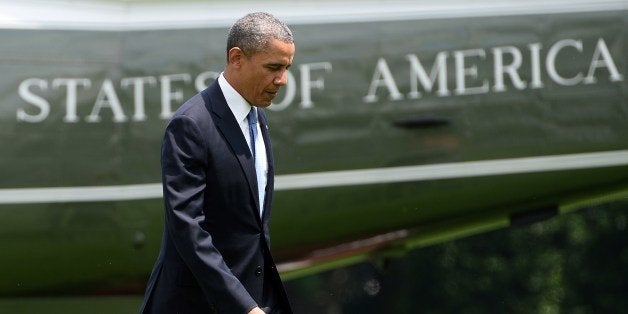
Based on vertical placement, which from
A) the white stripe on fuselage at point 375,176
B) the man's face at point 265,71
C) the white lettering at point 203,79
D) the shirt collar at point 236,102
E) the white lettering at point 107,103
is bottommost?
the white stripe on fuselage at point 375,176

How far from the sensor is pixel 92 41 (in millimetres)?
6977

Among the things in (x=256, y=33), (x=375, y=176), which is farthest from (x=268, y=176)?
(x=375, y=176)

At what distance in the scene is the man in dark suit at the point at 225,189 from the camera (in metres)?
4.53

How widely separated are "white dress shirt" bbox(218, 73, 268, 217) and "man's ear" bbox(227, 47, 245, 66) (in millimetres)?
100

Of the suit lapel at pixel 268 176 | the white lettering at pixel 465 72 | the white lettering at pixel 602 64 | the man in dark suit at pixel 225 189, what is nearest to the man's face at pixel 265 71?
the man in dark suit at pixel 225 189

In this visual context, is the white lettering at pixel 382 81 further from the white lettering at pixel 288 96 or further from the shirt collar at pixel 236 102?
the shirt collar at pixel 236 102

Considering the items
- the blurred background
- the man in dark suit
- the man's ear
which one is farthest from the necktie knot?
the blurred background

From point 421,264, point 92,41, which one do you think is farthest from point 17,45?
point 421,264

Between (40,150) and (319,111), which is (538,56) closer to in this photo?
(319,111)

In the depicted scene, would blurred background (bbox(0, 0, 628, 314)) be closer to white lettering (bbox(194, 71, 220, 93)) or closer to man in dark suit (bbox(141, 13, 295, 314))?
white lettering (bbox(194, 71, 220, 93))

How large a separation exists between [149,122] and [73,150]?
37 cm

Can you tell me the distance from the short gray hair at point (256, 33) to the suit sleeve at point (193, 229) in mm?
339

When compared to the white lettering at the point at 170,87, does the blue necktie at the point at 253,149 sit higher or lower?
higher

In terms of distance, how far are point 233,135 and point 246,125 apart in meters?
0.11
